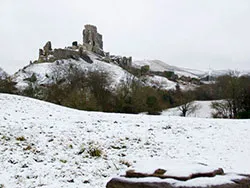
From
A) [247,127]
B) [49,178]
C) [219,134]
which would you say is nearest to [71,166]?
[49,178]

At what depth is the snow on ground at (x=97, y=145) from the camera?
278 inches

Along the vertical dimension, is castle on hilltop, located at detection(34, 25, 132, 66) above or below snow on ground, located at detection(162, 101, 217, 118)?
above

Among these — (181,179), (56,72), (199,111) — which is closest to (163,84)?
(199,111)

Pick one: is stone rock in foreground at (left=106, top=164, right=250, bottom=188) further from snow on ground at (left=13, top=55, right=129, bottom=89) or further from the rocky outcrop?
snow on ground at (left=13, top=55, right=129, bottom=89)

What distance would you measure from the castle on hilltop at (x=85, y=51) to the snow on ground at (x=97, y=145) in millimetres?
59087

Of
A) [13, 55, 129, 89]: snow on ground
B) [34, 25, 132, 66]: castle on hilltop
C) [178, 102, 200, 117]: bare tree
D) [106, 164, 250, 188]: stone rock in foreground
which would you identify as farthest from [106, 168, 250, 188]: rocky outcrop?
[34, 25, 132, 66]: castle on hilltop

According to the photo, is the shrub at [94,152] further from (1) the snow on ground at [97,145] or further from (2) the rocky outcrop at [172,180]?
(2) the rocky outcrop at [172,180]

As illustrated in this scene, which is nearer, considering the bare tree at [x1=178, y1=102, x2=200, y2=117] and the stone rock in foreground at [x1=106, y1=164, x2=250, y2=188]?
the stone rock in foreground at [x1=106, y1=164, x2=250, y2=188]

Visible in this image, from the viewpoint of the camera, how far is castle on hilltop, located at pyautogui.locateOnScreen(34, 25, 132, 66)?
73.4m

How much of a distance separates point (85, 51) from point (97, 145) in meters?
75.4

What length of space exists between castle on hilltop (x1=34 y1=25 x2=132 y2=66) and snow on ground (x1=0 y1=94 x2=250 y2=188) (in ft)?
194

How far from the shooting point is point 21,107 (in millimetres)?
16281

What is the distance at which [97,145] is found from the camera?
32.2ft

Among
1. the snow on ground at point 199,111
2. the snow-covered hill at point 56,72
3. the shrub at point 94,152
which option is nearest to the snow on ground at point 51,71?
the snow-covered hill at point 56,72
